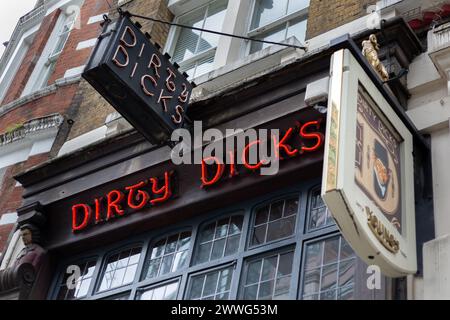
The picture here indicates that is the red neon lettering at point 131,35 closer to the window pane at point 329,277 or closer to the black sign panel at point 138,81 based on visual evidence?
Answer: the black sign panel at point 138,81

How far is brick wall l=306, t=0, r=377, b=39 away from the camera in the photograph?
30.4ft

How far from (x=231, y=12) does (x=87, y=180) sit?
355 cm

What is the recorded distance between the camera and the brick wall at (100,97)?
1162cm

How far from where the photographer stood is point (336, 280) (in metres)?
6.86

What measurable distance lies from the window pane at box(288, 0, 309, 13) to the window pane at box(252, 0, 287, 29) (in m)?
0.10

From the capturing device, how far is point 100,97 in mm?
12023

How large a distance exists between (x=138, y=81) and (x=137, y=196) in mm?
1527

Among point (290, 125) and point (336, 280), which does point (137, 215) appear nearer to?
point (290, 125)

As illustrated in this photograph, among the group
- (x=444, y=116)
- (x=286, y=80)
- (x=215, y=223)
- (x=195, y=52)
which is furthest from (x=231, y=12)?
(x=444, y=116)

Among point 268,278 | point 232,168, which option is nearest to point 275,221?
point 268,278

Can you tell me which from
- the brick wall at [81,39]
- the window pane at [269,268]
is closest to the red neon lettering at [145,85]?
the window pane at [269,268]

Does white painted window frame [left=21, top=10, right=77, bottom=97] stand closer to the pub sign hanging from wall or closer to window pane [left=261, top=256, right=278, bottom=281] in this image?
window pane [left=261, top=256, right=278, bottom=281]

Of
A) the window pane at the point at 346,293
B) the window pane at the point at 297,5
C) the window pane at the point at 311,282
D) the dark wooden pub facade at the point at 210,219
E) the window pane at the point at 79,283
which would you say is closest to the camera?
the window pane at the point at 346,293

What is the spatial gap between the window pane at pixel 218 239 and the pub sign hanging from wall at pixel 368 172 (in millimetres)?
2158
